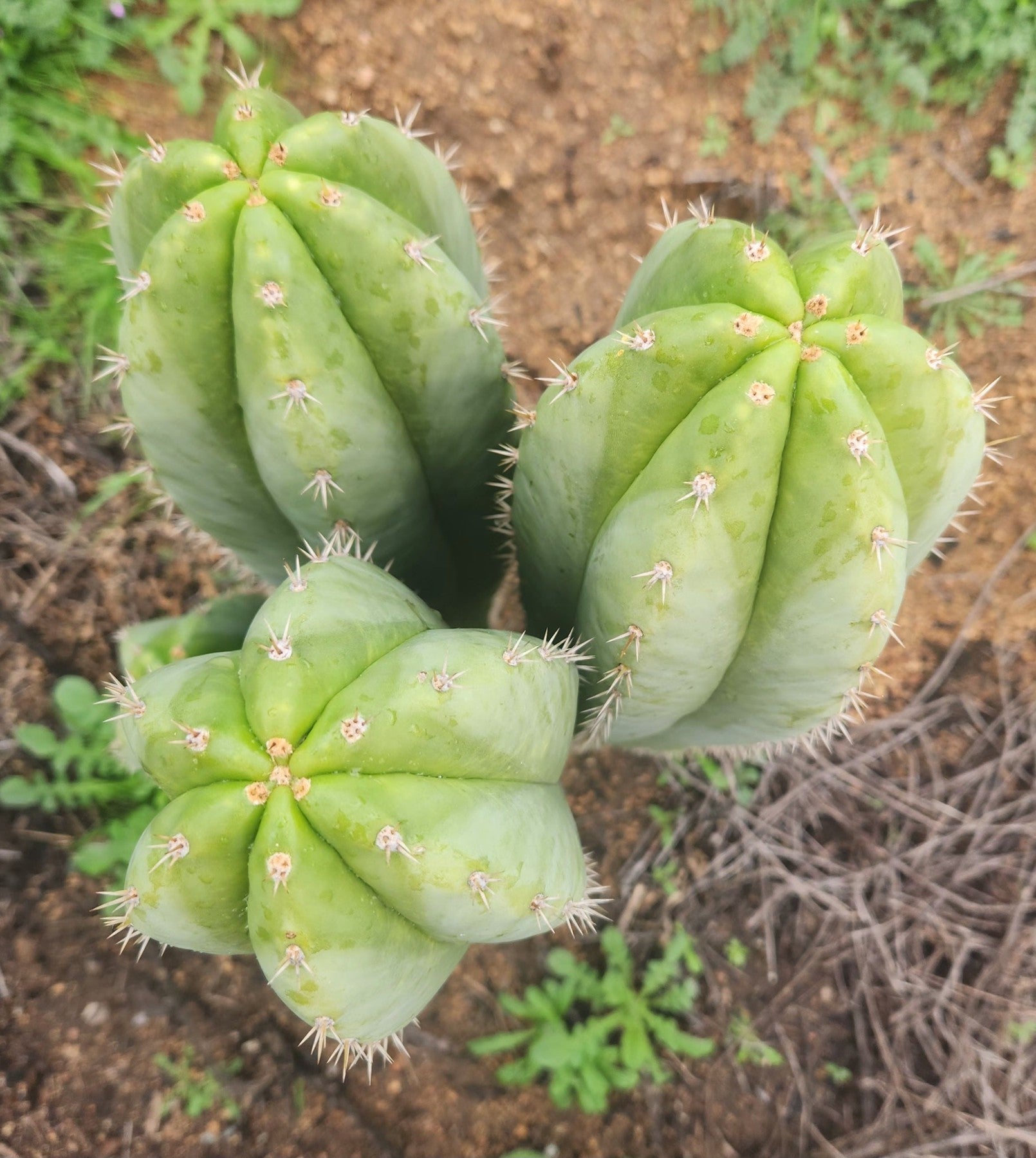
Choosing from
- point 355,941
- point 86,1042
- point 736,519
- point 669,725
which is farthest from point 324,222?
point 86,1042

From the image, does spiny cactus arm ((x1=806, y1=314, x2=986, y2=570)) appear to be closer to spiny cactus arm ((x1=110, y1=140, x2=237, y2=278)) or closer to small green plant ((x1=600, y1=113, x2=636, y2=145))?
spiny cactus arm ((x1=110, y1=140, x2=237, y2=278))

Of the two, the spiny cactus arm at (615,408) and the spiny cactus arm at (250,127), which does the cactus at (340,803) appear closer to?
the spiny cactus arm at (615,408)

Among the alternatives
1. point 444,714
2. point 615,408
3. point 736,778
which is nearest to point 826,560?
point 615,408

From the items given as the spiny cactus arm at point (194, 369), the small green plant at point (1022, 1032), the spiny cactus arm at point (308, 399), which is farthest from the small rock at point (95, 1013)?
the small green plant at point (1022, 1032)

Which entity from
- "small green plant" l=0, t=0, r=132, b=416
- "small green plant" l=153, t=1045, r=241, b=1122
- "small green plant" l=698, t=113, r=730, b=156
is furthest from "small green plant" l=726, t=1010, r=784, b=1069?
"small green plant" l=0, t=0, r=132, b=416

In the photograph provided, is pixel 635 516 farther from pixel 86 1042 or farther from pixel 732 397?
pixel 86 1042

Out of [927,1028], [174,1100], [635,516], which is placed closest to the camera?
[635,516]
